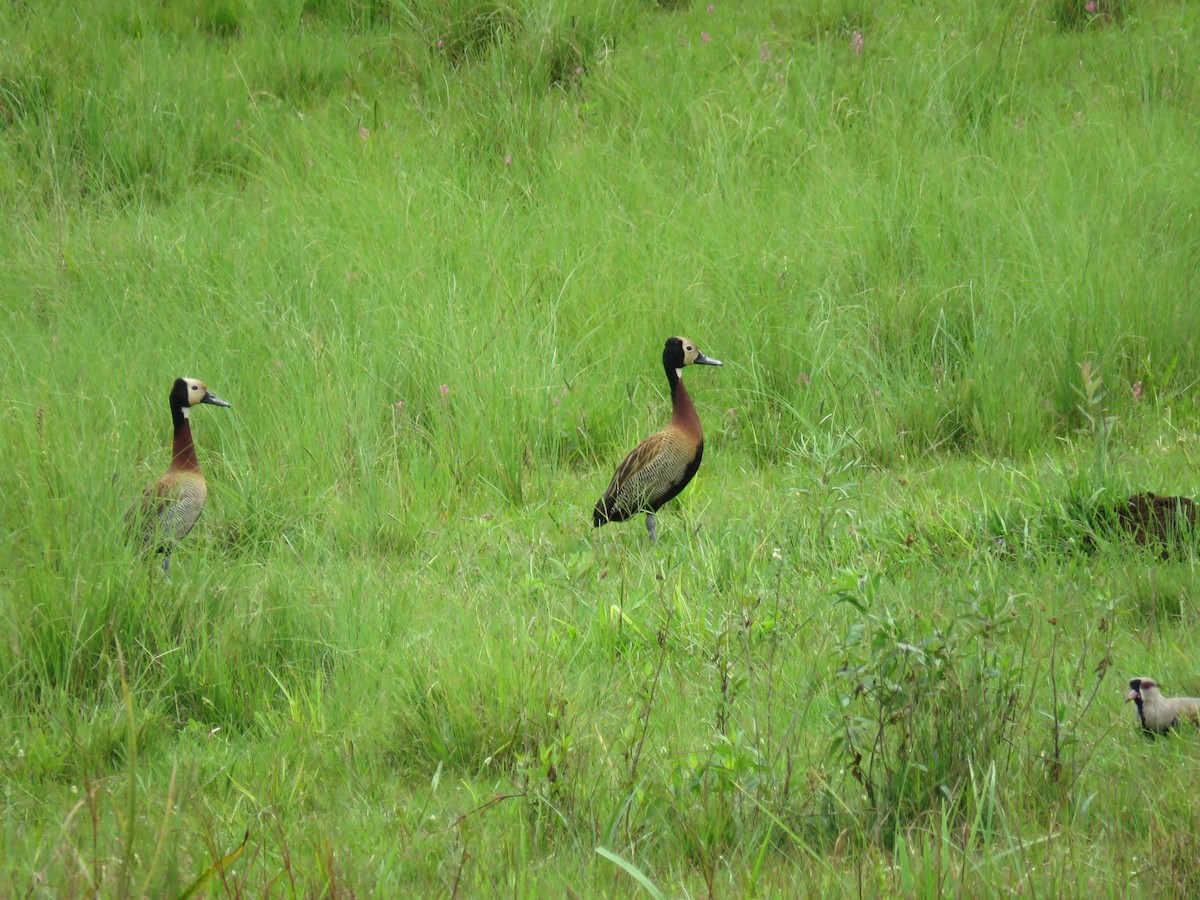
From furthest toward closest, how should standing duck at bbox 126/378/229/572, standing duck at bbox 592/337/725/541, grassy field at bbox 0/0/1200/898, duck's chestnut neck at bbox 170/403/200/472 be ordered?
duck's chestnut neck at bbox 170/403/200/472
standing duck at bbox 592/337/725/541
standing duck at bbox 126/378/229/572
grassy field at bbox 0/0/1200/898

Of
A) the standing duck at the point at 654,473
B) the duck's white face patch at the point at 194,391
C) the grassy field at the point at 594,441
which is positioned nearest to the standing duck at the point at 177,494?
the duck's white face patch at the point at 194,391

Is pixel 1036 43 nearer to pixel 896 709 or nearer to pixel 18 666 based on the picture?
pixel 896 709

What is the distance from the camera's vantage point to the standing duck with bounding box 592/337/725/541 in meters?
5.02

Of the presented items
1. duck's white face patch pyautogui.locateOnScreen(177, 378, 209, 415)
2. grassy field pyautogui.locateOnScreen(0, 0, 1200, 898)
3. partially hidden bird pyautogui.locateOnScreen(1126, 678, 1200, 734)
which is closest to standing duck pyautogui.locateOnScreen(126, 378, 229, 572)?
duck's white face patch pyautogui.locateOnScreen(177, 378, 209, 415)

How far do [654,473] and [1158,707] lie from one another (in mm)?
2396

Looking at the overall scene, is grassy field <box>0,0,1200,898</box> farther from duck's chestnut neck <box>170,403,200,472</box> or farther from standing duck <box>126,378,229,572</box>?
duck's chestnut neck <box>170,403,200,472</box>

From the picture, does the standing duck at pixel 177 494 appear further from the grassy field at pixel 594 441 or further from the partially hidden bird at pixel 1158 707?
the partially hidden bird at pixel 1158 707

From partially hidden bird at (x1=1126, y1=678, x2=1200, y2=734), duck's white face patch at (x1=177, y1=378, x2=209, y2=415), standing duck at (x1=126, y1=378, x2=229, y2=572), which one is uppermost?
duck's white face patch at (x1=177, y1=378, x2=209, y2=415)

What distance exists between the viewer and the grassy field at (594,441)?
2.76 meters

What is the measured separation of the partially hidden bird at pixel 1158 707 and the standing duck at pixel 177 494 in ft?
10.4

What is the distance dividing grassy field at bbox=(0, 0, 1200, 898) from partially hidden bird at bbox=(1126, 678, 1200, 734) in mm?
71

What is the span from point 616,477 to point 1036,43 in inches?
222

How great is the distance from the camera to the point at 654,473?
Answer: 5035 mm

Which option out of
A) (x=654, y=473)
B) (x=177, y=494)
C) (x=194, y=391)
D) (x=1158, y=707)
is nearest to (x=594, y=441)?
(x=654, y=473)
